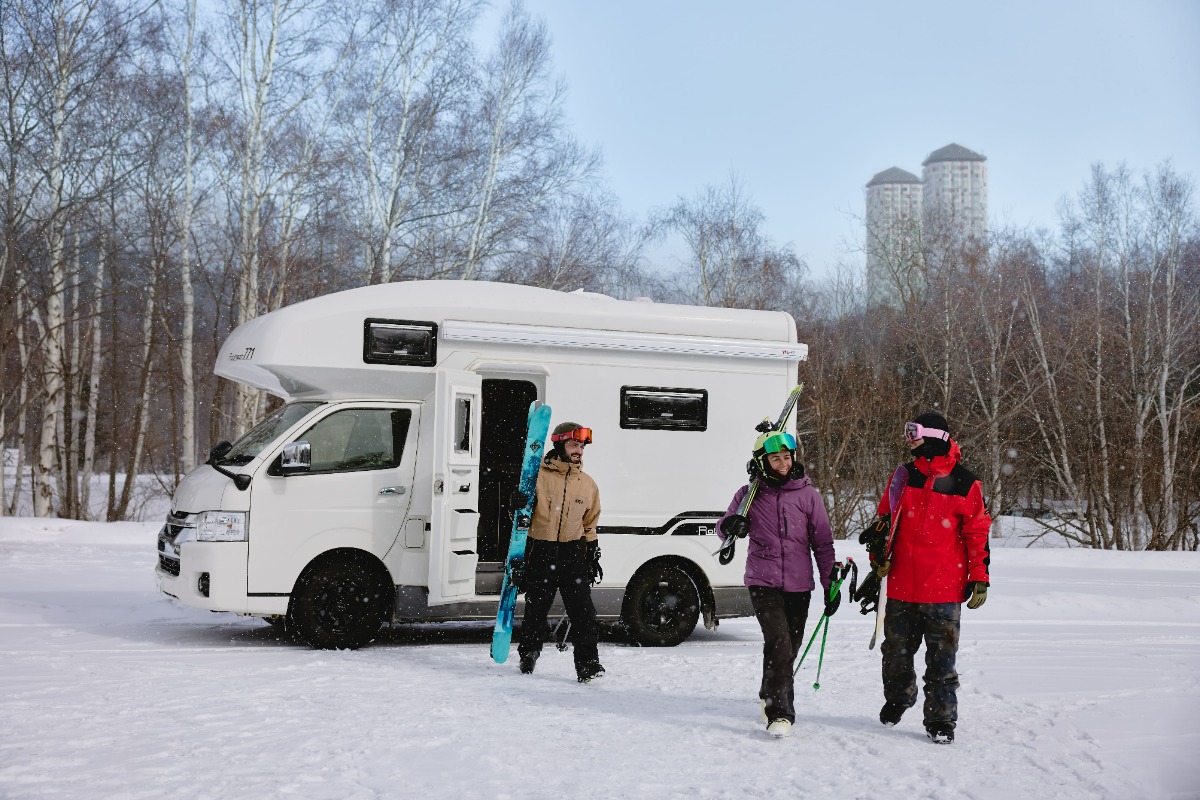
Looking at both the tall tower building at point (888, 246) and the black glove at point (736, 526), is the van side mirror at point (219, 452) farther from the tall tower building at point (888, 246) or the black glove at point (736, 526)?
the tall tower building at point (888, 246)

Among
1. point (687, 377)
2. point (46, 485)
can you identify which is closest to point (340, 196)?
point (46, 485)

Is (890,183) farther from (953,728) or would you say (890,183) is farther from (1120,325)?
(953,728)

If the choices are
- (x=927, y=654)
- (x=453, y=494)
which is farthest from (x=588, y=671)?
(x=927, y=654)

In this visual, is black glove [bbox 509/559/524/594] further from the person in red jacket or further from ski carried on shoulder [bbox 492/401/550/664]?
the person in red jacket

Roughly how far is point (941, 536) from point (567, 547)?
111 inches

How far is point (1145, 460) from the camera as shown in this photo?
76.7 feet

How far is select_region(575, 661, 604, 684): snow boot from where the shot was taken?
790 centimetres

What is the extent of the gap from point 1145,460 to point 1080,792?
20.4 metres

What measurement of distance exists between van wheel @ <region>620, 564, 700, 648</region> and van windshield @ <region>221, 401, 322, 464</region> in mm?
3114

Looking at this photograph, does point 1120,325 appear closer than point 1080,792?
No

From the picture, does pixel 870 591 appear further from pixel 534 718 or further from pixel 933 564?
pixel 534 718

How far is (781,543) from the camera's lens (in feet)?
21.3

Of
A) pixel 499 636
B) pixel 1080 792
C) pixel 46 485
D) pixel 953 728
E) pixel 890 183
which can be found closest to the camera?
pixel 1080 792

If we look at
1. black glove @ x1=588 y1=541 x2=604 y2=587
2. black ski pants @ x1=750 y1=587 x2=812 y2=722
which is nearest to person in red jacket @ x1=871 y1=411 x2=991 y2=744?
black ski pants @ x1=750 y1=587 x2=812 y2=722
